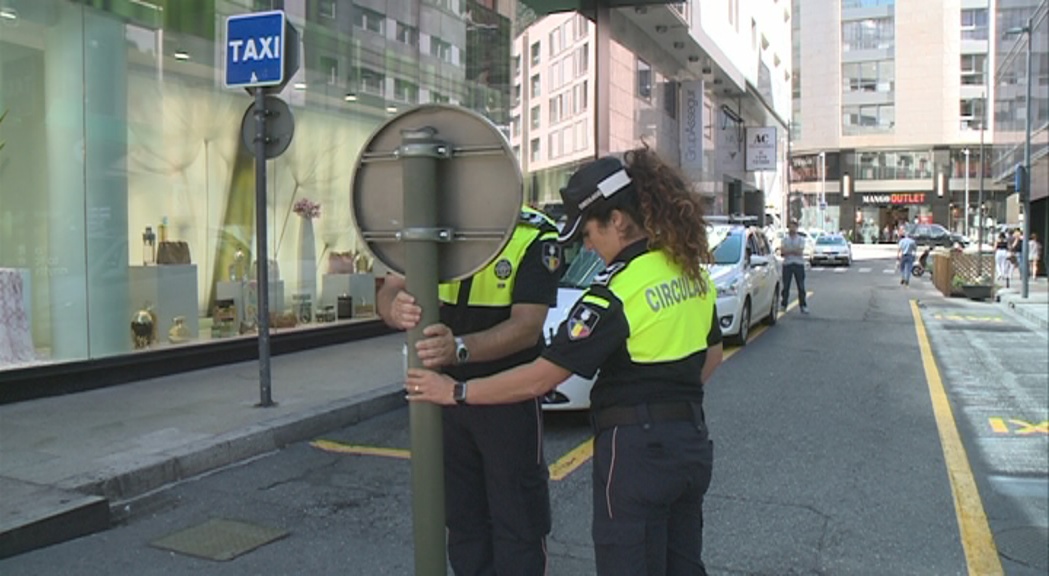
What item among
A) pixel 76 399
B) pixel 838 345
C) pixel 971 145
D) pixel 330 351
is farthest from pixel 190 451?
pixel 971 145

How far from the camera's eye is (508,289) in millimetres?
3188

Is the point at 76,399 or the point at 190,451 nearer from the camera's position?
the point at 190,451

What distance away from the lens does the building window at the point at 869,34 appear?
73125 mm

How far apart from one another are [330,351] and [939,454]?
7542mm

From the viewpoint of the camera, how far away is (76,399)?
7.99 metres

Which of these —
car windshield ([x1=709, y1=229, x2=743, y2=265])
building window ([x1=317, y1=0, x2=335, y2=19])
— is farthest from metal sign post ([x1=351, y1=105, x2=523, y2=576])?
building window ([x1=317, y1=0, x2=335, y2=19])

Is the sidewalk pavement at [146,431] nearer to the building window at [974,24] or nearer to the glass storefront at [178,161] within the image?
the glass storefront at [178,161]

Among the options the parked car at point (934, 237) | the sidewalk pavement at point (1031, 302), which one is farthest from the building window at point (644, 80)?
the parked car at point (934, 237)

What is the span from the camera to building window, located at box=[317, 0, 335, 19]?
1235 centimetres

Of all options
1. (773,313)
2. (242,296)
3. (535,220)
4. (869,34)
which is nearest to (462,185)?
(535,220)

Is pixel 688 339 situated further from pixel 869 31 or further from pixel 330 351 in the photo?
pixel 869 31

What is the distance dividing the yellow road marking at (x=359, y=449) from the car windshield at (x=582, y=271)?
257 cm

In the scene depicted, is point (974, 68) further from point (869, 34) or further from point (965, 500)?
point (965, 500)

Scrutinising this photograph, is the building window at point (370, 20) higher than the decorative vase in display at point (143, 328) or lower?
higher
